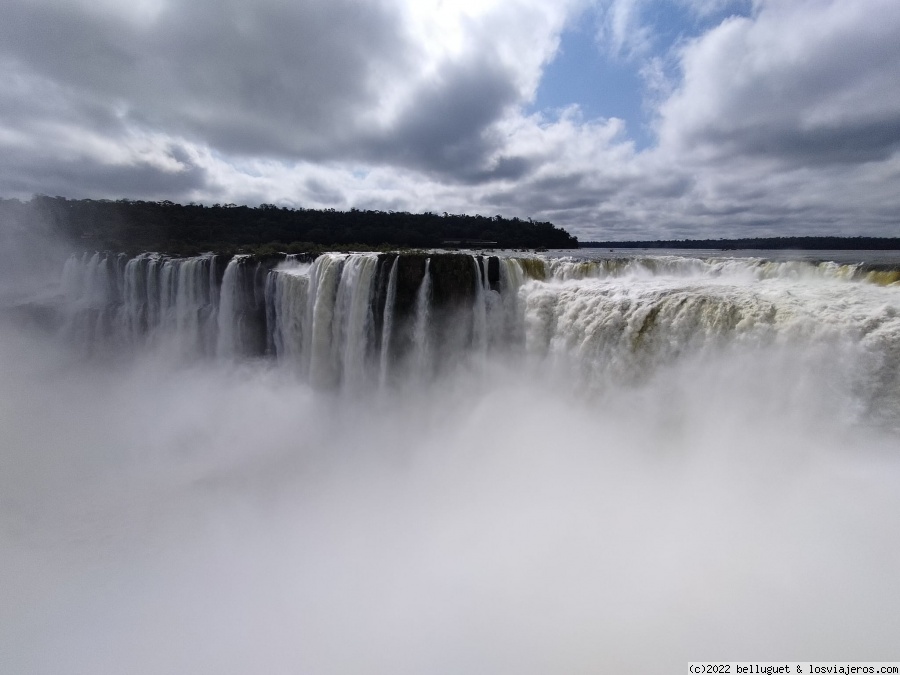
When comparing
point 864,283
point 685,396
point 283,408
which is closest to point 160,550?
point 283,408

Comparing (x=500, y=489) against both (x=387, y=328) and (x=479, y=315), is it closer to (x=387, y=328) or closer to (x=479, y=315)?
(x=479, y=315)

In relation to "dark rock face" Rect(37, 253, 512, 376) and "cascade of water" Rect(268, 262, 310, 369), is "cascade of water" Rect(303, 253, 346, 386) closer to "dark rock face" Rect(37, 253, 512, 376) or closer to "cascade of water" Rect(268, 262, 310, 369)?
"dark rock face" Rect(37, 253, 512, 376)

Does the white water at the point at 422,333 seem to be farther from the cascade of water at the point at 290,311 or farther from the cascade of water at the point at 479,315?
the cascade of water at the point at 290,311

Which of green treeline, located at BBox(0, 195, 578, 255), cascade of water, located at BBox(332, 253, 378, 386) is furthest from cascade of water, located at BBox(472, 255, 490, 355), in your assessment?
green treeline, located at BBox(0, 195, 578, 255)

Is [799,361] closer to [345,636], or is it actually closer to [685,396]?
[685,396]

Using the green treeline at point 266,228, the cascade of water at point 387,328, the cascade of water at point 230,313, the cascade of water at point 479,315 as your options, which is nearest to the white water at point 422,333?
the cascade of water at point 387,328

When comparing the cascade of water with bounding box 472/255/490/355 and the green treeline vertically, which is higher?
the green treeline
